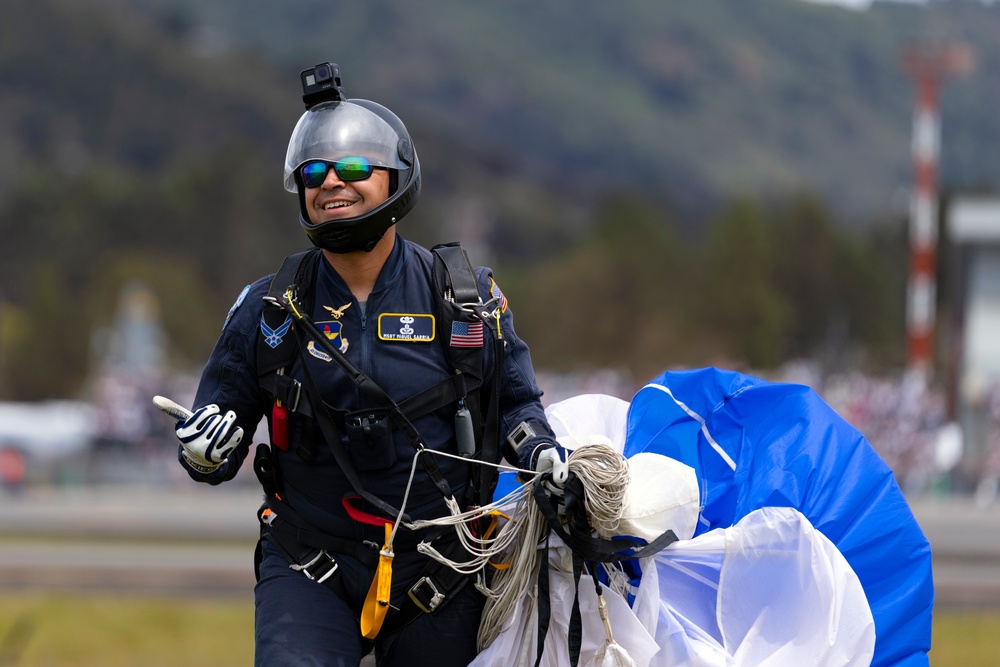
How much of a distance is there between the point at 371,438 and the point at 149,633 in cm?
602

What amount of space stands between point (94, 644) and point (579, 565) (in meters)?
5.77

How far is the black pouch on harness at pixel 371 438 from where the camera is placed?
3.38 m

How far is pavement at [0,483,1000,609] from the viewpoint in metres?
11.4

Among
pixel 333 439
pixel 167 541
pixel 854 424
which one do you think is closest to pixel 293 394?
pixel 333 439

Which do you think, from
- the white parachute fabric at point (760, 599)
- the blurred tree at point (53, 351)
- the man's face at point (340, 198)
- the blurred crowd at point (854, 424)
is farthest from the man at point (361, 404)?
the blurred tree at point (53, 351)

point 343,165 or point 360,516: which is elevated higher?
point 343,165

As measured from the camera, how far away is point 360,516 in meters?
3.46

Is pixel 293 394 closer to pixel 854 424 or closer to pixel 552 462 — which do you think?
pixel 552 462

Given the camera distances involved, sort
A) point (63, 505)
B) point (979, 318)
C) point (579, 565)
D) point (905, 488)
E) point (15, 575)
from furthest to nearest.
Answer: point (979, 318) → point (63, 505) → point (905, 488) → point (15, 575) → point (579, 565)

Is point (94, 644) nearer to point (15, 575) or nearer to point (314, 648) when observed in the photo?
point (15, 575)

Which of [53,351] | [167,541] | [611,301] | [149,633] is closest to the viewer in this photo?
[149,633]

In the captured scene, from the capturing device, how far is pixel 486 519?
3650 mm

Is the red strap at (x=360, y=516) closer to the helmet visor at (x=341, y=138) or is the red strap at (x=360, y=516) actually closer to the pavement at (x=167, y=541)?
the helmet visor at (x=341, y=138)

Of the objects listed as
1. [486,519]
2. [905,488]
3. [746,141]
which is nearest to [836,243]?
[905,488]
